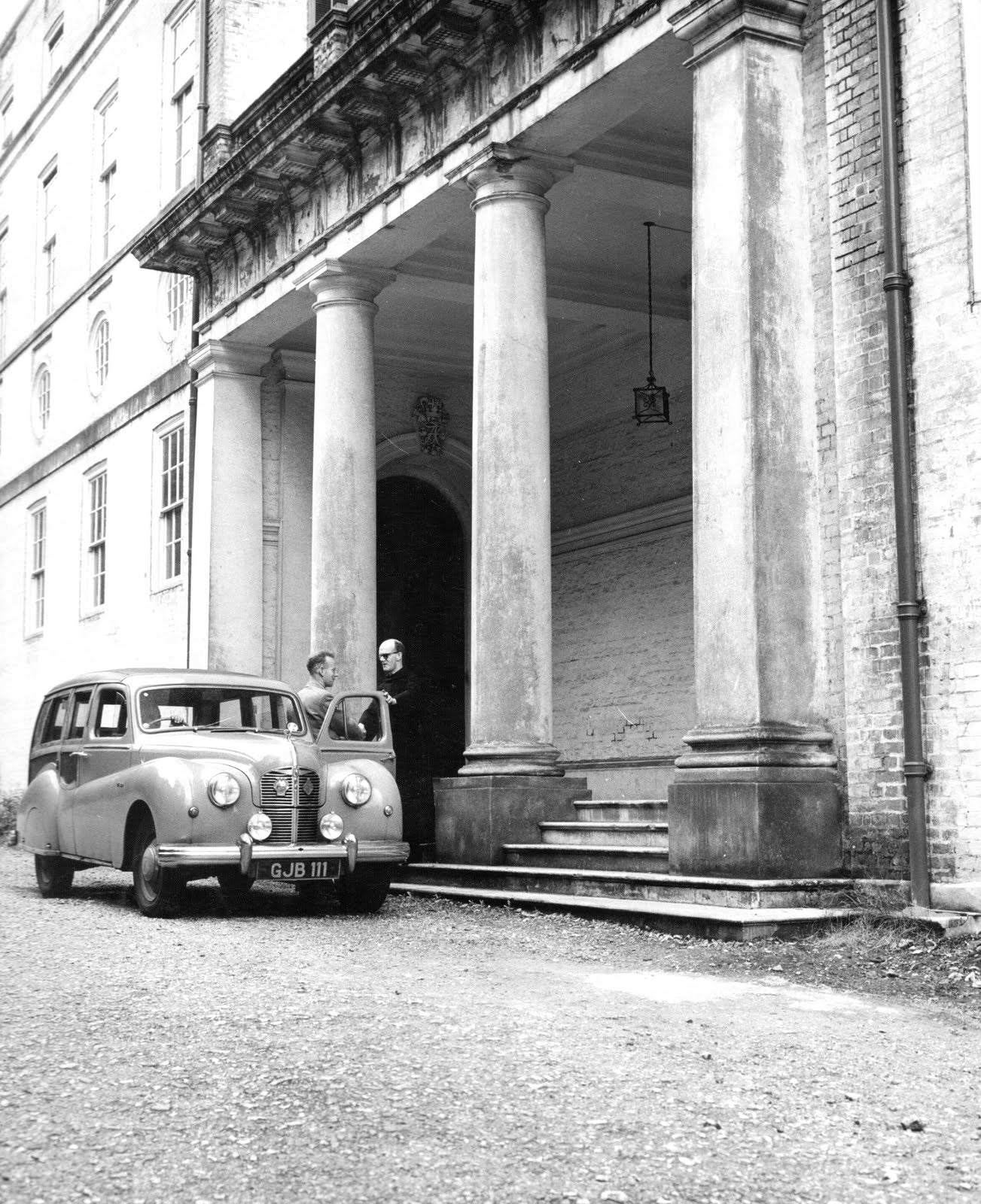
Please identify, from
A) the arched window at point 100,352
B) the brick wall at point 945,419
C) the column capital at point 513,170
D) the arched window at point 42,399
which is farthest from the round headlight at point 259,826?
the arched window at point 42,399

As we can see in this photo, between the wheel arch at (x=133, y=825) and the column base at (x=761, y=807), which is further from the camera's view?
the wheel arch at (x=133, y=825)

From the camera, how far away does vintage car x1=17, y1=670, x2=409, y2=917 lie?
10.0 m

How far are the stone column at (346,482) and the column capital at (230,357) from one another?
326 centimetres

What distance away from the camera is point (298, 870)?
32.9ft

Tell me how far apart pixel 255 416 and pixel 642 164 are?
7.02 meters

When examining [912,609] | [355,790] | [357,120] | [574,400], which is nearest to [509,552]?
[355,790]

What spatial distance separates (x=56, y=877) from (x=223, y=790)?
2775 mm

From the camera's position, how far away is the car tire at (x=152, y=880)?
9977mm

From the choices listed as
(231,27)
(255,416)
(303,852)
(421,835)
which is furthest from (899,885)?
(231,27)

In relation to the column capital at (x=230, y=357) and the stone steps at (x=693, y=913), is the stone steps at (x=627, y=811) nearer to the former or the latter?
the stone steps at (x=693, y=913)

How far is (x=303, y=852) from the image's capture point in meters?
10.0

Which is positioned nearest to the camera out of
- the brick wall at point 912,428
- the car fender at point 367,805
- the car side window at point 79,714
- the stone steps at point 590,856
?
the brick wall at point 912,428

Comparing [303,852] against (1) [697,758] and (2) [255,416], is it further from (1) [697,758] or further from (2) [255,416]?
(2) [255,416]

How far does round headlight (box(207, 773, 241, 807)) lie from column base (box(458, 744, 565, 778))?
2.34m
